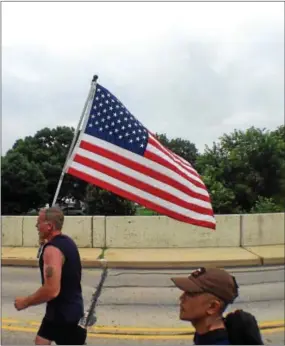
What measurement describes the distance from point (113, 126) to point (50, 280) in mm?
1963

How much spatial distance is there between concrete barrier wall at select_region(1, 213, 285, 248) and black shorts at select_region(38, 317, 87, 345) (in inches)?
401

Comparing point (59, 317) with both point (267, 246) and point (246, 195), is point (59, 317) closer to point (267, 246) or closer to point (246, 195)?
point (267, 246)

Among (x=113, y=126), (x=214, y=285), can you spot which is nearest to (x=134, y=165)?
(x=113, y=126)

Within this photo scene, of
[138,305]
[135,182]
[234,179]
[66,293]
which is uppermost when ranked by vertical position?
[234,179]

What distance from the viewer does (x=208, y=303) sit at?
83.0 inches

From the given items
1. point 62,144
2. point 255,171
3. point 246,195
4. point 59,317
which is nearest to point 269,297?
point 59,317

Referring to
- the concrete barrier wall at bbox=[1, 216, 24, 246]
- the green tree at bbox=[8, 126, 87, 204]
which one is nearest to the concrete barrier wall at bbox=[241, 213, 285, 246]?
the concrete barrier wall at bbox=[1, 216, 24, 246]

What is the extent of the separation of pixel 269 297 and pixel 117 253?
541 cm

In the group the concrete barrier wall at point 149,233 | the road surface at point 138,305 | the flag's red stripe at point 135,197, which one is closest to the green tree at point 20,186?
the concrete barrier wall at point 149,233

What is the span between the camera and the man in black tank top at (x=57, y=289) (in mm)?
3379

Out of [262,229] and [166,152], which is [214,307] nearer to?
[166,152]

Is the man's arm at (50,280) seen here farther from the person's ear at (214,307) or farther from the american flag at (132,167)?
the person's ear at (214,307)

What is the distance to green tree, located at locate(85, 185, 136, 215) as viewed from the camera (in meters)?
24.0

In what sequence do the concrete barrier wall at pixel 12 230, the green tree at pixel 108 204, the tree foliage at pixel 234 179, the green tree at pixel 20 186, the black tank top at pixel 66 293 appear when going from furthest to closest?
the green tree at pixel 20 186 < the green tree at pixel 108 204 < the tree foliage at pixel 234 179 < the concrete barrier wall at pixel 12 230 < the black tank top at pixel 66 293
